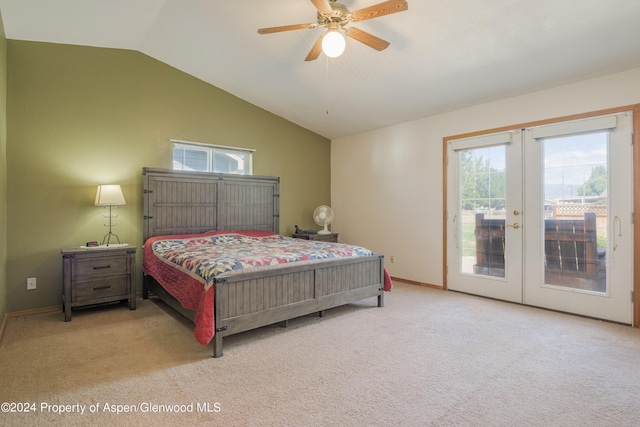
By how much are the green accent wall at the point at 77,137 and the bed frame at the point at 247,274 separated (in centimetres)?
30

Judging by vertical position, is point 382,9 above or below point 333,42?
above

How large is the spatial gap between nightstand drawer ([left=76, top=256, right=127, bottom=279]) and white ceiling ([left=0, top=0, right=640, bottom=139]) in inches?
95.5

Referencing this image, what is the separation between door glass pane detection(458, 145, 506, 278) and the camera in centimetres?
409

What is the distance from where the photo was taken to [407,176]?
5.05m

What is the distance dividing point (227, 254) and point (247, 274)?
0.60 metres

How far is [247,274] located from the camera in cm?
274

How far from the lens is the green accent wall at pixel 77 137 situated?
3.56 meters

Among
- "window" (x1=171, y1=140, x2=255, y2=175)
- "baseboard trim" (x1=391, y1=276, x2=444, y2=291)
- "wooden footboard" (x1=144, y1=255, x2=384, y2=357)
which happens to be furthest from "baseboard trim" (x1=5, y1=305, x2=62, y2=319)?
"baseboard trim" (x1=391, y1=276, x2=444, y2=291)

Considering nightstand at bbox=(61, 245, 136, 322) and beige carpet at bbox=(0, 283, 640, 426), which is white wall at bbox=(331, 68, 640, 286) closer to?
beige carpet at bbox=(0, 283, 640, 426)

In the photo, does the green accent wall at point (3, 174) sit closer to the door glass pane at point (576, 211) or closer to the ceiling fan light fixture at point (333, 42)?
the ceiling fan light fixture at point (333, 42)

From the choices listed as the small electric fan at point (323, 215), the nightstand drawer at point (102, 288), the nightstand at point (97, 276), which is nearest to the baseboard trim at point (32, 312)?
the nightstand at point (97, 276)

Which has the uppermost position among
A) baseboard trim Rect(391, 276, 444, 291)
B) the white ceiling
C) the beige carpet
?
the white ceiling

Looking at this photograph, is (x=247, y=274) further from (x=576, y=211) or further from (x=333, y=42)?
(x=576, y=211)

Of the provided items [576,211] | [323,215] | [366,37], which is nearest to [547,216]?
[576,211]
